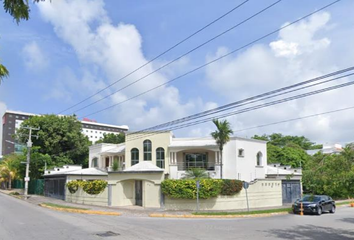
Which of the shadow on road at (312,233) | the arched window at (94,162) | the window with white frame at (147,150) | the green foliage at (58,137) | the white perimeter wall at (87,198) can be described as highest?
the green foliage at (58,137)

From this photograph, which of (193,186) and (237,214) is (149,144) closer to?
(193,186)

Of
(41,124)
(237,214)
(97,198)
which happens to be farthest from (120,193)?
(41,124)

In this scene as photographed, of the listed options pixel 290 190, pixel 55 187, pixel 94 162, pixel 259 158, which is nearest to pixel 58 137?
pixel 94 162

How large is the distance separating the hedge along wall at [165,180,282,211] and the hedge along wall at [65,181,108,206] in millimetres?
5960

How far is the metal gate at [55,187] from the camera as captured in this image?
3648 cm

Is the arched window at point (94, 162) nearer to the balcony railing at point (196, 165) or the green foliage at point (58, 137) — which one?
the green foliage at point (58, 137)

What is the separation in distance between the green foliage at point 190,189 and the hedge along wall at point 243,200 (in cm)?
45

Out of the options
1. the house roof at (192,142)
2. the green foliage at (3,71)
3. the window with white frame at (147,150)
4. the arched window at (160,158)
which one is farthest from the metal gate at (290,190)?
the green foliage at (3,71)

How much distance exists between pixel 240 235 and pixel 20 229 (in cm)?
961

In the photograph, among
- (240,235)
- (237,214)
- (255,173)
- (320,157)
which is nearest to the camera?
(320,157)

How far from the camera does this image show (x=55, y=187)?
38906mm

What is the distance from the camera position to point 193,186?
2659 centimetres

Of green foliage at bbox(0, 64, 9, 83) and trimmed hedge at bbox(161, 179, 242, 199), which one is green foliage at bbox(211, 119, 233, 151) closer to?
trimmed hedge at bbox(161, 179, 242, 199)

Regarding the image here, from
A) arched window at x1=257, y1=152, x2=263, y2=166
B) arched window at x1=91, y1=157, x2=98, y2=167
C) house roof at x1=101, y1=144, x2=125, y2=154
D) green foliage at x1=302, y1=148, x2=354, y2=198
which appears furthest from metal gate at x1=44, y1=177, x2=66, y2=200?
green foliage at x1=302, y1=148, x2=354, y2=198
